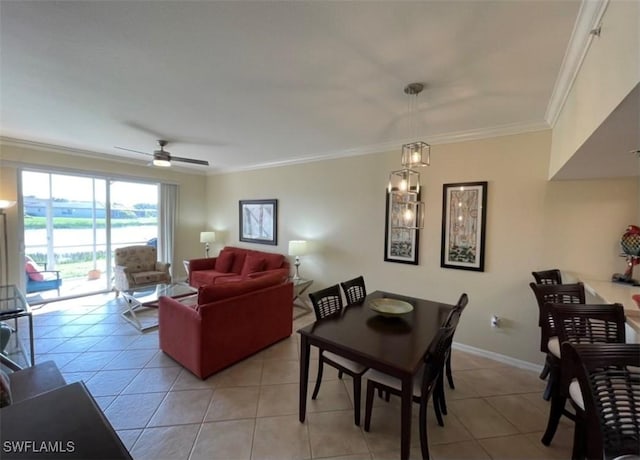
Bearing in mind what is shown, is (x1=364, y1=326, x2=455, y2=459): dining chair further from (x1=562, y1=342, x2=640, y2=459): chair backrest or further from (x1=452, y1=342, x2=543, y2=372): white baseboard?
(x1=452, y1=342, x2=543, y2=372): white baseboard

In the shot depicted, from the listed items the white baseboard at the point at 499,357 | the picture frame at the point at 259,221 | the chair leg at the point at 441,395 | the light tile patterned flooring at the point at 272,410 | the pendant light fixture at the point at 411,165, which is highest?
the pendant light fixture at the point at 411,165

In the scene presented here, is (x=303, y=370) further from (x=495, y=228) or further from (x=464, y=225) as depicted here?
(x=495, y=228)

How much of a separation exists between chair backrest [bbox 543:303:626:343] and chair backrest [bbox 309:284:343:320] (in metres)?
1.54

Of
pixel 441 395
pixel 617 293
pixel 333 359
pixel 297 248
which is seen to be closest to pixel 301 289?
pixel 297 248

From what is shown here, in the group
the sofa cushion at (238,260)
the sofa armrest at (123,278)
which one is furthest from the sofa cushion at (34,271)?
the sofa cushion at (238,260)

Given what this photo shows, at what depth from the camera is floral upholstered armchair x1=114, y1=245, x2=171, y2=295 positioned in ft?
14.6

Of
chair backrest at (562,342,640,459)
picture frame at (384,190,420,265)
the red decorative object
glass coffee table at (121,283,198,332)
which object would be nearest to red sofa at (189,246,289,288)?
glass coffee table at (121,283,198,332)

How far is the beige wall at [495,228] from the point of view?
8.40 feet

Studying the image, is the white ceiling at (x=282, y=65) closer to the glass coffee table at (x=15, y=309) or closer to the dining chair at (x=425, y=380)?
the dining chair at (x=425, y=380)

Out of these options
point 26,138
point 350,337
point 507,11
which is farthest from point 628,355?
point 26,138

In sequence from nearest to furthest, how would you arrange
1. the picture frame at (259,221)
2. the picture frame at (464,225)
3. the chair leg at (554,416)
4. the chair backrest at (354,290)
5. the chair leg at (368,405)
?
the chair leg at (554,416)
the chair leg at (368,405)
the chair backrest at (354,290)
the picture frame at (464,225)
the picture frame at (259,221)

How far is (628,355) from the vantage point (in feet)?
3.68

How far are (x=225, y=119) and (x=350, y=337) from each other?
8.63 feet

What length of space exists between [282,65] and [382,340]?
207 centimetres
